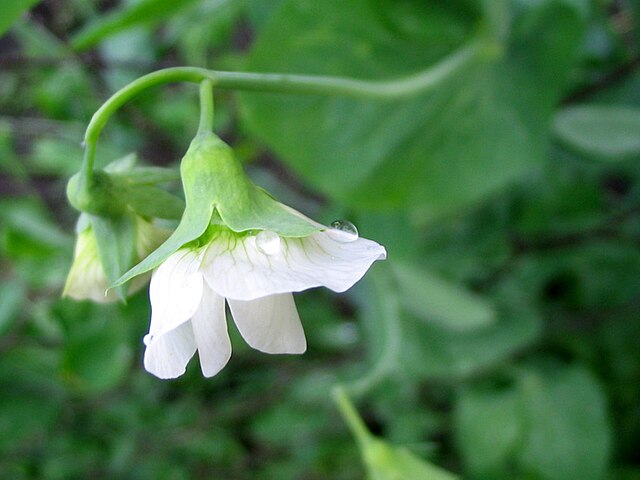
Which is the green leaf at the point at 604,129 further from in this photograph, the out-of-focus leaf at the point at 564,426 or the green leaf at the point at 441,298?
the out-of-focus leaf at the point at 564,426

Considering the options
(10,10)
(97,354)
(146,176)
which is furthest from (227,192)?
(97,354)

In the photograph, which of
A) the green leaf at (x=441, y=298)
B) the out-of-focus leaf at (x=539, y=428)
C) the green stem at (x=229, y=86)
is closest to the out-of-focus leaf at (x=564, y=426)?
the out-of-focus leaf at (x=539, y=428)

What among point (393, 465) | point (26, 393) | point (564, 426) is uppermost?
point (26, 393)

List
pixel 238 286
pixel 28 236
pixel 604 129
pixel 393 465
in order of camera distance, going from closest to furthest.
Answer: pixel 238 286 < pixel 393 465 < pixel 604 129 < pixel 28 236

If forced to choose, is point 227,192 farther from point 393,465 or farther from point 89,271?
point 393,465

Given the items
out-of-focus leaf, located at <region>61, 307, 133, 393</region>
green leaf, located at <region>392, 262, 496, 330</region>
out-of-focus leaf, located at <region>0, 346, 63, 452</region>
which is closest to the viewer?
green leaf, located at <region>392, 262, 496, 330</region>

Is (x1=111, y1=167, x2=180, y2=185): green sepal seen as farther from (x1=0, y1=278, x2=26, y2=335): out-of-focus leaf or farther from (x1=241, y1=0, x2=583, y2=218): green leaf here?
(x1=0, y1=278, x2=26, y2=335): out-of-focus leaf

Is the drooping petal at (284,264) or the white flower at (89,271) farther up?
the white flower at (89,271)

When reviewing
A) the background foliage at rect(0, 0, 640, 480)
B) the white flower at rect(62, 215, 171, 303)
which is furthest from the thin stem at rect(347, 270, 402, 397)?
the white flower at rect(62, 215, 171, 303)
